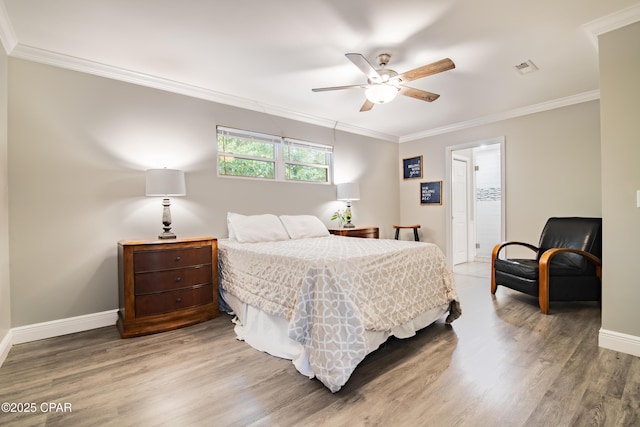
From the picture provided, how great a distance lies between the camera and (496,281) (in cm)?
367

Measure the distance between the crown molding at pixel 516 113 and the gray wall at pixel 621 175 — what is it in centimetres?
186

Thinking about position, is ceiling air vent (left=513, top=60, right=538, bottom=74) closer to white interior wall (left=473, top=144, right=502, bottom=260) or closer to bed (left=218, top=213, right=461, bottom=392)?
bed (left=218, top=213, right=461, bottom=392)

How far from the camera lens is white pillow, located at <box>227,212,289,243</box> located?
3.29 metres

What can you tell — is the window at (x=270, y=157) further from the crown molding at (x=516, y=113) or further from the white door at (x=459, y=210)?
the white door at (x=459, y=210)

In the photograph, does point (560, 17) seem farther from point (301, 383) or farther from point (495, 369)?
point (301, 383)

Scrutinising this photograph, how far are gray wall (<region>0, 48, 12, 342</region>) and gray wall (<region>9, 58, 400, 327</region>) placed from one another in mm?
83

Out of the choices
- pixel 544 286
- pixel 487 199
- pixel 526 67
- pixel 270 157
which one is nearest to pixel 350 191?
pixel 270 157

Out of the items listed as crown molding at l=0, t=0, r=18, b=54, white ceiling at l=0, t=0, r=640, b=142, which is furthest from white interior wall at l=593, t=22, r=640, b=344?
crown molding at l=0, t=0, r=18, b=54

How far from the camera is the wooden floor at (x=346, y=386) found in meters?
1.52

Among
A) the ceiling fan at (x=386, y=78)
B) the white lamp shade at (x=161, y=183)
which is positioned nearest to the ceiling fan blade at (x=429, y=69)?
the ceiling fan at (x=386, y=78)

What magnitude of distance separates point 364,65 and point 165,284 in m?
2.61

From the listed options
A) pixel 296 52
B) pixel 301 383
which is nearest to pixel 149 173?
pixel 296 52

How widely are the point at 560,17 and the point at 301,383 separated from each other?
3224mm

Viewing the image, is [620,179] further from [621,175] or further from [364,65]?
[364,65]
